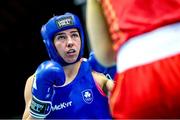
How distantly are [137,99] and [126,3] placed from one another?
28cm

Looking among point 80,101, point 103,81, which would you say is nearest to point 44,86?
point 80,101

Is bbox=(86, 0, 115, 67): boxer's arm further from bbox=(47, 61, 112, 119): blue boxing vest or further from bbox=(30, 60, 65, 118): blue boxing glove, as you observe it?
bbox=(47, 61, 112, 119): blue boxing vest

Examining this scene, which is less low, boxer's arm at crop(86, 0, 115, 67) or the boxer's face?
boxer's arm at crop(86, 0, 115, 67)

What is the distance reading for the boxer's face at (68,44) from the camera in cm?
222

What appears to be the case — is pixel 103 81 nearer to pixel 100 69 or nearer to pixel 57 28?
pixel 100 69

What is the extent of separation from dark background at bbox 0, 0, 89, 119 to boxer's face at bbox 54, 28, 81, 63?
3756mm

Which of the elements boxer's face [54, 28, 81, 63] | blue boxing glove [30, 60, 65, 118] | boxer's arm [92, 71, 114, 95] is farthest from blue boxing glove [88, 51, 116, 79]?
blue boxing glove [30, 60, 65, 118]

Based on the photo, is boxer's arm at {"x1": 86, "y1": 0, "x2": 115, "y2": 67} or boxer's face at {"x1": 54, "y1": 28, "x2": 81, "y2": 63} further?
boxer's face at {"x1": 54, "y1": 28, "x2": 81, "y2": 63}

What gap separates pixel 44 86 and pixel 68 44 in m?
0.32

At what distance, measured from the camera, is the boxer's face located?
2.22 meters

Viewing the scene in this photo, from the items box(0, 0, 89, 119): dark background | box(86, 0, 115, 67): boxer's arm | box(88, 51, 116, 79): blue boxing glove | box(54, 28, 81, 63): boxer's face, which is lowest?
box(0, 0, 89, 119): dark background

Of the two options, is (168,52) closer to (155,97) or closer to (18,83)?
(155,97)

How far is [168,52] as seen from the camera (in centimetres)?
127

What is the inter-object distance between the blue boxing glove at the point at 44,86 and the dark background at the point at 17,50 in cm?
401
